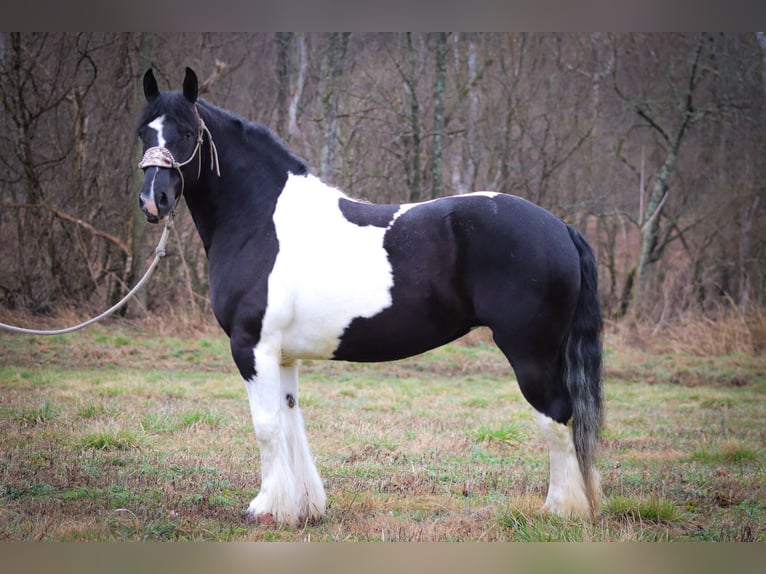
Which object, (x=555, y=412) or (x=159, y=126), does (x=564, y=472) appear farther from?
(x=159, y=126)

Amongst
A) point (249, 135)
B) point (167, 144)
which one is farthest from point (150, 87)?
point (249, 135)

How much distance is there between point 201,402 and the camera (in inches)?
240

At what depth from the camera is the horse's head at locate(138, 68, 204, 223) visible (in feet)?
10.6

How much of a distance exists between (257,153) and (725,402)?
5.30 meters

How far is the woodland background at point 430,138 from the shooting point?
361 inches

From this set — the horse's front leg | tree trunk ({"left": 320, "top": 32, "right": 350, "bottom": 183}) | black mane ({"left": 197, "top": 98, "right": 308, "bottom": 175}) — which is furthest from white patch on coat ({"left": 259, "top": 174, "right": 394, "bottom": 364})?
tree trunk ({"left": 320, "top": 32, "right": 350, "bottom": 183})

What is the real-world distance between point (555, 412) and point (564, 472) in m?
0.31

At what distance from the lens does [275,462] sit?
11.0 feet

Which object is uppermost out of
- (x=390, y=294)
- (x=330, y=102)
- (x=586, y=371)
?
(x=330, y=102)

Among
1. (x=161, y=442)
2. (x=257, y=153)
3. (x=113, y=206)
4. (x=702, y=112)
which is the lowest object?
(x=161, y=442)
